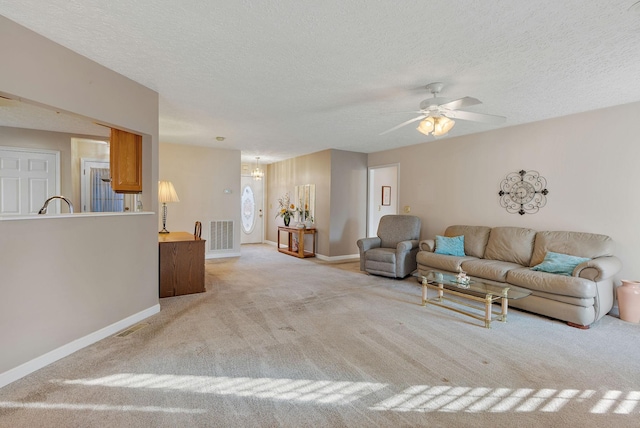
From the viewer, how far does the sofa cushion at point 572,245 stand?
3520 mm

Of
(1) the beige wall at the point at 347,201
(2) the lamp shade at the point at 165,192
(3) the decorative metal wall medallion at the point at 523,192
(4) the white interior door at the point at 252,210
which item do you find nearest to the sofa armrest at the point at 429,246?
(3) the decorative metal wall medallion at the point at 523,192

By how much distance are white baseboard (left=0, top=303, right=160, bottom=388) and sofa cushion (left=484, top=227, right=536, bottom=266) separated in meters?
4.57

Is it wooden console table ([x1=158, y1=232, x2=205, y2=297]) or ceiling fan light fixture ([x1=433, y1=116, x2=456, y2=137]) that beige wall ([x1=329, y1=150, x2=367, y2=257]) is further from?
ceiling fan light fixture ([x1=433, y1=116, x2=456, y2=137])

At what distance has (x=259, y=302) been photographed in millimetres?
3809

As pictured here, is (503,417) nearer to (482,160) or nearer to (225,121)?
(482,160)

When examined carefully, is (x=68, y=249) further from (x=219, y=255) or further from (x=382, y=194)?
(x=382, y=194)

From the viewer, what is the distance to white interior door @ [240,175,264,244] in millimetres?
9023

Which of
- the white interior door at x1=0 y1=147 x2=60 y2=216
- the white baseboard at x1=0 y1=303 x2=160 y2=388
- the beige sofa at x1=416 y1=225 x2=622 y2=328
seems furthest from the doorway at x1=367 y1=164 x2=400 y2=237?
the white interior door at x1=0 y1=147 x2=60 y2=216

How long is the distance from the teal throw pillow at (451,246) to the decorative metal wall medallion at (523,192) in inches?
33.8

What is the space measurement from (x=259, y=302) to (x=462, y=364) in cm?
237

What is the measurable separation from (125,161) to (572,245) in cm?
530

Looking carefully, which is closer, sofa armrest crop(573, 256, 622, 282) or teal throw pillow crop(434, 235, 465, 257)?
sofa armrest crop(573, 256, 622, 282)

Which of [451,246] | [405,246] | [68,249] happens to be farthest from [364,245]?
[68,249]

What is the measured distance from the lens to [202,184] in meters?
6.62
